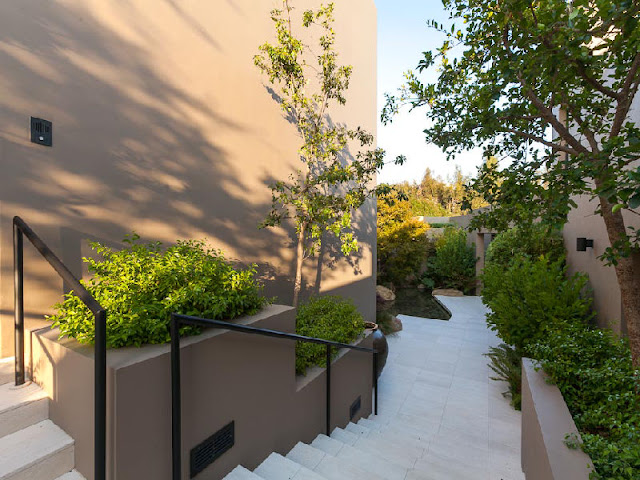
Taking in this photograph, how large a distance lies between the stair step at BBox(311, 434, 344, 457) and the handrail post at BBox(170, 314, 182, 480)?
153 cm

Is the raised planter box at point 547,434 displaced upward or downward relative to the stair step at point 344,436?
upward

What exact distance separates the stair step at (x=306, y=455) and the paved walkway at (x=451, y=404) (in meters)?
0.76

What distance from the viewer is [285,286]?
4609mm

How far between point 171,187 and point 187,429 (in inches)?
84.7

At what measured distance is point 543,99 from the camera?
Answer: 2.73 metres

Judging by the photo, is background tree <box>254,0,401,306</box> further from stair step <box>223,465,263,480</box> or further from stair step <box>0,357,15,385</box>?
stair step <box>0,357,15,385</box>

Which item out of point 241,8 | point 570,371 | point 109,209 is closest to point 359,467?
point 570,371

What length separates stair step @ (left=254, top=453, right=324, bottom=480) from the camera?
2146 millimetres

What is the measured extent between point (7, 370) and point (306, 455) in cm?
213

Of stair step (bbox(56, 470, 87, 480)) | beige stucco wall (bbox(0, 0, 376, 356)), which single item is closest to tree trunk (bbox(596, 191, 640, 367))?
beige stucco wall (bbox(0, 0, 376, 356))

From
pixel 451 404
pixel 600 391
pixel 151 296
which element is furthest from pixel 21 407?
pixel 451 404

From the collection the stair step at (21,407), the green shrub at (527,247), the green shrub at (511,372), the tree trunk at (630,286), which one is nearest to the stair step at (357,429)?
the green shrub at (511,372)

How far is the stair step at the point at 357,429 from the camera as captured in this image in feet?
11.1

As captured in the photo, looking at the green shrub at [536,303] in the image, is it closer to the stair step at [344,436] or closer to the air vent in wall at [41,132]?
the stair step at [344,436]
